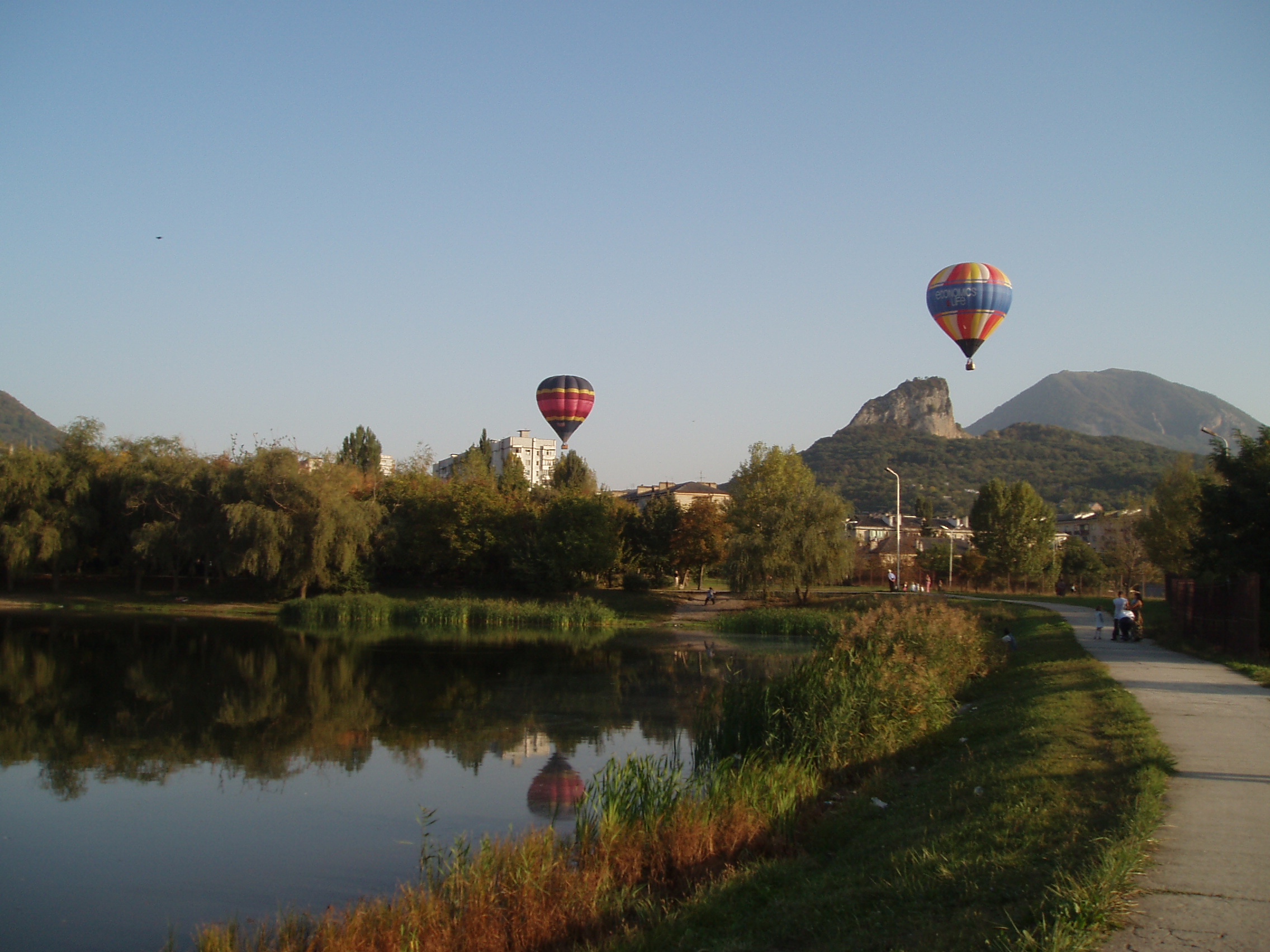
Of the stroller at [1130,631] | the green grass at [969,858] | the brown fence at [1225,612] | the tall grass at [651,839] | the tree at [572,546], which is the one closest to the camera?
the green grass at [969,858]

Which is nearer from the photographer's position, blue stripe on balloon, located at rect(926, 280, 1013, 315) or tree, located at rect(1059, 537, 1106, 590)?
blue stripe on balloon, located at rect(926, 280, 1013, 315)

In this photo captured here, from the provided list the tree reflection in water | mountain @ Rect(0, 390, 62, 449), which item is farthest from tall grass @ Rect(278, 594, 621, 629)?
mountain @ Rect(0, 390, 62, 449)

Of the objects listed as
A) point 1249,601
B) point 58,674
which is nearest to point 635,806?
point 1249,601

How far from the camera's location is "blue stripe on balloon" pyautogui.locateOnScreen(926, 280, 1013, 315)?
106 feet

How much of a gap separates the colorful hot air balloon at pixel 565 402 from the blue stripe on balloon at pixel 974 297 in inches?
980

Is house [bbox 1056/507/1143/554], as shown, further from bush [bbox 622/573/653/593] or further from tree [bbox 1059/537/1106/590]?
bush [bbox 622/573/653/593]

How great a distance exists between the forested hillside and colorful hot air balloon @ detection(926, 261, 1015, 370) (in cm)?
11636

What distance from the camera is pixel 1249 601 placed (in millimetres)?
Result: 19109

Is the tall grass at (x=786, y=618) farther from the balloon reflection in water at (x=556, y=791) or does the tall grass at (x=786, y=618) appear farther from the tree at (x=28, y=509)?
the tree at (x=28, y=509)

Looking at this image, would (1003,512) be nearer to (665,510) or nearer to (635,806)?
(665,510)

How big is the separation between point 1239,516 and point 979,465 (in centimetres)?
15397

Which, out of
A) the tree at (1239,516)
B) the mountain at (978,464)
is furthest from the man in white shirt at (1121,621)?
the mountain at (978,464)

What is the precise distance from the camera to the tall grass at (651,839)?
26.8 ft

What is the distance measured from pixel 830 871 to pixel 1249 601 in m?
14.5
